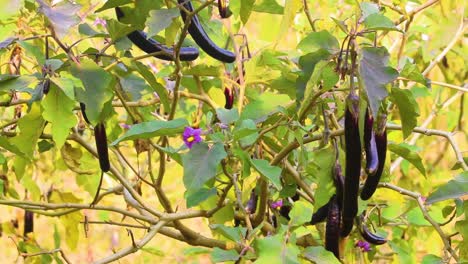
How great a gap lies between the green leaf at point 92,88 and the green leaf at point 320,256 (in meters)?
0.30

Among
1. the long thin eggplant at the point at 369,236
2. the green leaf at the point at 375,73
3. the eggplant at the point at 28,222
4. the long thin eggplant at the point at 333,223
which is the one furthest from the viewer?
the eggplant at the point at 28,222

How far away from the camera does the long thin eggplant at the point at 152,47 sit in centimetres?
110

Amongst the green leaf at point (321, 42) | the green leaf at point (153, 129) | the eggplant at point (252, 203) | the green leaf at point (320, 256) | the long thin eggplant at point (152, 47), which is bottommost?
the eggplant at point (252, 203)

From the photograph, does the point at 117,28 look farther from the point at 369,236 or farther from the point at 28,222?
the point at 28,222

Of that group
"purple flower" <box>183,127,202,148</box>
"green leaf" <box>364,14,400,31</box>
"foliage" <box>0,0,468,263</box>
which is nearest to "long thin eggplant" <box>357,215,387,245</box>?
"foliage" <box>0,0,468,263</box>

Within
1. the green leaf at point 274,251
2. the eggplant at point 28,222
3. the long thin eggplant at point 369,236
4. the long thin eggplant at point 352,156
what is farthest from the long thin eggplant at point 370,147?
the eggplant at point 28,222

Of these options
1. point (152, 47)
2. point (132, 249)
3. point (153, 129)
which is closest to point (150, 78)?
point (152, 47)

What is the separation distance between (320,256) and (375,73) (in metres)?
0.27

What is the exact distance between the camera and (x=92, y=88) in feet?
3.15

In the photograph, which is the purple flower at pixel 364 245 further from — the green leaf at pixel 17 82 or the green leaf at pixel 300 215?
the green leaf at pixel 17 82

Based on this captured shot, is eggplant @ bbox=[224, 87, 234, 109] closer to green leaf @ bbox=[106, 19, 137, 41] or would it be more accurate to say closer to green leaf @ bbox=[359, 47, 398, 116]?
green leaf @ bbox=[106, 19, 137, 41]

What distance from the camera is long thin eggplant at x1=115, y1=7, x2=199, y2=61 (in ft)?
3.62

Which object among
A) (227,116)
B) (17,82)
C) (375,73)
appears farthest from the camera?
(227,116)

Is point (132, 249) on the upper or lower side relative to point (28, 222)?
upper
